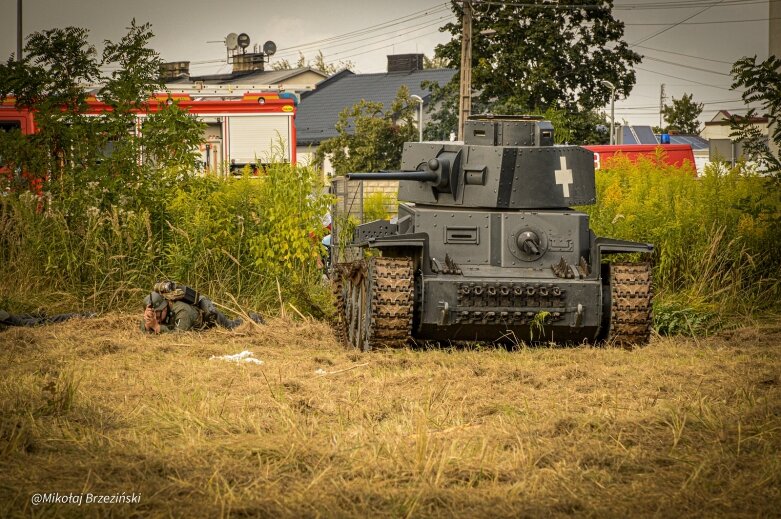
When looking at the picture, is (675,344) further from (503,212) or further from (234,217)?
(234,217)

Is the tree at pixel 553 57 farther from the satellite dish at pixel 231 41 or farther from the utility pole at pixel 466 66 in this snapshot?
the satellite dish at pixel 231 41

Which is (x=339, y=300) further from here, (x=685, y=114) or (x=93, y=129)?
(x=685, y=114)

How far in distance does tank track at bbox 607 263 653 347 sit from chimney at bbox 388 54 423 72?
171 feet

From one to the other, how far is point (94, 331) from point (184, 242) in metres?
2.19

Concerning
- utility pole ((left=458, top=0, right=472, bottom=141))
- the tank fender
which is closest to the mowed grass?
the tank fender

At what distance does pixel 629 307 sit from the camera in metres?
10.9

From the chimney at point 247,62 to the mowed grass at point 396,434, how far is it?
38068 millimetres

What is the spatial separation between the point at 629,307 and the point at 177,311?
15.1 feet

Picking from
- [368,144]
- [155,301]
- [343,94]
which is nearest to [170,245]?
[155,301]

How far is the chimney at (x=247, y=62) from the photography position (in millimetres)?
47578

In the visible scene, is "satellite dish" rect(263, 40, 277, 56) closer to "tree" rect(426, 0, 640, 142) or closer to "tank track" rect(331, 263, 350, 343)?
"tree" rect(426, 0, 640, 142)

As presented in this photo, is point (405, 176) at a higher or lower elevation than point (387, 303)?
higher

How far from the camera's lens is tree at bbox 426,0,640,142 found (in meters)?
30.9

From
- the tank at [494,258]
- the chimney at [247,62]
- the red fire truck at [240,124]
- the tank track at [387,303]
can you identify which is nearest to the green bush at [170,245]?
the tank at [494,258]
